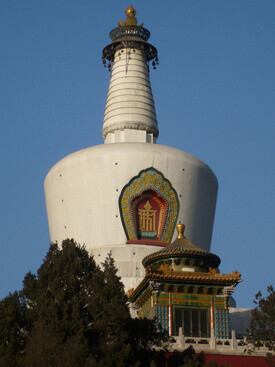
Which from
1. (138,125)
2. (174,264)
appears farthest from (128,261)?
(138,125)

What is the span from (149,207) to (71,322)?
9.73 m

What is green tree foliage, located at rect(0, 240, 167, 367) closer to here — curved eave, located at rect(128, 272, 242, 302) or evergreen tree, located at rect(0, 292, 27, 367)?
evergreen tree, located at rect(0, 292, 27, 367)

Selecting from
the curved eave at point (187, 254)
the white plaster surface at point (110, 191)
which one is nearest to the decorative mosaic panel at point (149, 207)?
the white plaster surface at point (110, 191)

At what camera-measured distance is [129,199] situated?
23.1 metres

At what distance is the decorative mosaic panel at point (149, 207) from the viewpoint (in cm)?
2298

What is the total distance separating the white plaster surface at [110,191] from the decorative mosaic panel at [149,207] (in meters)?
0.20

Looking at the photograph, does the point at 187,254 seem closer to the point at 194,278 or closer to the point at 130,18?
the point at 194,278

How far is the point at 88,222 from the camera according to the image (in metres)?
23.2

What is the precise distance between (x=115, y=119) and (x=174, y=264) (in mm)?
9417

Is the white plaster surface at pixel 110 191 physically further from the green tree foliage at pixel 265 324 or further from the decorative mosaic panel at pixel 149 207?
the green tree foliage at pixel 265 324

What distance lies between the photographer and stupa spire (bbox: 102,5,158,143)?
26078 millimetres

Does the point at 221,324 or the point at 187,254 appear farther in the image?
the point at 187,254

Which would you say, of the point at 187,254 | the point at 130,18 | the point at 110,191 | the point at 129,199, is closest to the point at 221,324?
the point at 187,254

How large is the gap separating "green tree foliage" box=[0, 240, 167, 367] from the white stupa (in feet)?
21.7
